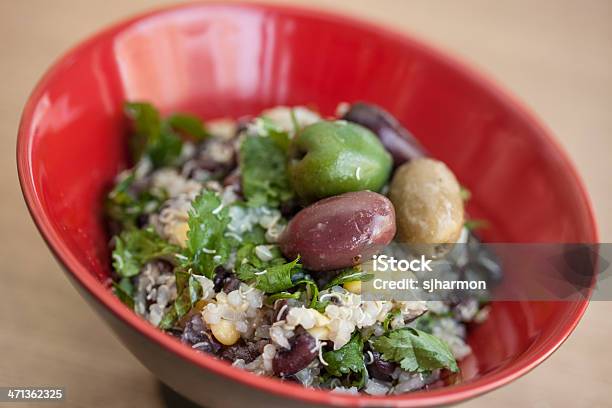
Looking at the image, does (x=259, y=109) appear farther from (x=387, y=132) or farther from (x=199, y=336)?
(x=199, y=336)

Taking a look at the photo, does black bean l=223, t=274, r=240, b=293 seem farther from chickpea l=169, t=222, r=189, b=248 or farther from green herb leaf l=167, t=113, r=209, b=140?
green herb leaf l=167, t=113, r=209, b=140

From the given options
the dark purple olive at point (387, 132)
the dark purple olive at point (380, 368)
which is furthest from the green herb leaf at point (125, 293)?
the dark purple olive at point (387, 132)

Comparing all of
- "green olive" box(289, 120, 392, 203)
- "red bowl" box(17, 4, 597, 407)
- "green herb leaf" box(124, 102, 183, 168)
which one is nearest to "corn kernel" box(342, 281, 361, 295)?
"green olive" box(289, 120, 392, 203)

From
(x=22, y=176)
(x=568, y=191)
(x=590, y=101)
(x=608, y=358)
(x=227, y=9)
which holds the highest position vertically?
(x=227, y=9)

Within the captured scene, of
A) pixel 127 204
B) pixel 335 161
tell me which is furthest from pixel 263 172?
pixel 127 204

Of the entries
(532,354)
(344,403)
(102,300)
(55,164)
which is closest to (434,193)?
(532,354)

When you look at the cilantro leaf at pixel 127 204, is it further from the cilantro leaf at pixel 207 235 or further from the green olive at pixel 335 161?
the green olive at pixel 335 161

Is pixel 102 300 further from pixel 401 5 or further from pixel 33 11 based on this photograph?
pixel 401 5
